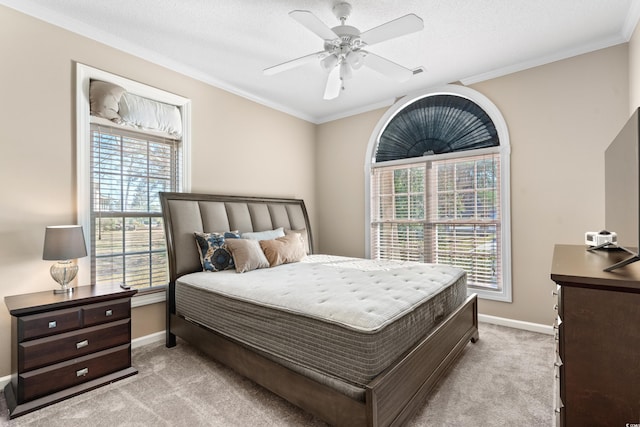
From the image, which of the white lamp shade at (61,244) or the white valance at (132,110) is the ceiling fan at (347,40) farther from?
the white lamp shade at (61,244)

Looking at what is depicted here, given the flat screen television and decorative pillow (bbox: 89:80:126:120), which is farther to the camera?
decorative pillow (bbox: 89:80:126:120)

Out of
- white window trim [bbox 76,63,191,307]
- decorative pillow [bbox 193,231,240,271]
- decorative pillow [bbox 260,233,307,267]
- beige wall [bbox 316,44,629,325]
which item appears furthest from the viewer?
decorative pillow [bbox 260,233,307,267]

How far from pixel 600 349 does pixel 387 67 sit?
2.26m

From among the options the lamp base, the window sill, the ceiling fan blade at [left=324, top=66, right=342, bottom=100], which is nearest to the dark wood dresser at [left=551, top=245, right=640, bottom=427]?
the ceiling fan blade at [left=324, top=66, right=342, bottom=100]

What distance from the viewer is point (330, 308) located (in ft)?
5.72

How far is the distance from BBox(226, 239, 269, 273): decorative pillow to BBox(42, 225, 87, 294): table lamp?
1165 mm

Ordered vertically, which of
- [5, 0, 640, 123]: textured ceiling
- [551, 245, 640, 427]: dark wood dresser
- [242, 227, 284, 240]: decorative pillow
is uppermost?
[5, 0, 640, 123]: textured ceiling

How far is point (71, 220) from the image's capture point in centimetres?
255

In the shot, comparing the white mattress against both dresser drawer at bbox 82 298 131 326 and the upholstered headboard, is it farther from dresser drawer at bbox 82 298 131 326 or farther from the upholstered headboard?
dresser drawer at bbox 82 298 131 326

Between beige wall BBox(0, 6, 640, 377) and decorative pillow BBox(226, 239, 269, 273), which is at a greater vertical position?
beige wall BBox(0, 6, 640, 377)

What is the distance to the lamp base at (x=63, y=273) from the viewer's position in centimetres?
228

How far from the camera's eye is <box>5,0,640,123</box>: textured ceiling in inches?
91.5

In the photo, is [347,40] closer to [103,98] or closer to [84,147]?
[103,98]

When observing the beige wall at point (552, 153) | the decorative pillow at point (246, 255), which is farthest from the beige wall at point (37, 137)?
the beige wall at point (552, 153)
